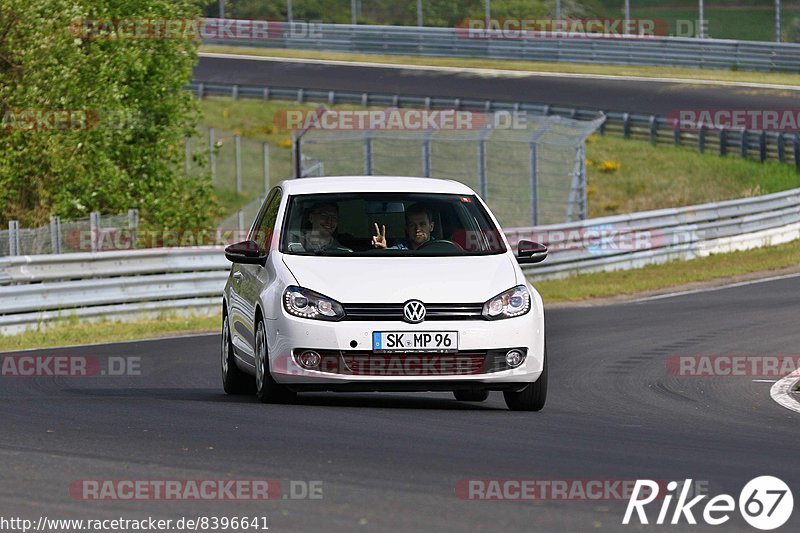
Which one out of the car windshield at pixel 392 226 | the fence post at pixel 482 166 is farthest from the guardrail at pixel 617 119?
the car windshield at pixel 392 226

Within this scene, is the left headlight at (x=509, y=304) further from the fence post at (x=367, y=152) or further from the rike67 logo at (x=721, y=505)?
the fence post at (x=367, y=152)

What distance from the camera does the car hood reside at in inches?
400

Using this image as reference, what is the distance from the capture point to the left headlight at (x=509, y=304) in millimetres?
10289

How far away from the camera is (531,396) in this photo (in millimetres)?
10680

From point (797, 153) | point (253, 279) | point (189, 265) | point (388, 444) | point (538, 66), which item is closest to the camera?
point (388, 444)

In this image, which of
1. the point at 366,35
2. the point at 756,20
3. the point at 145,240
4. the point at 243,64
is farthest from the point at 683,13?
the point at 145,240

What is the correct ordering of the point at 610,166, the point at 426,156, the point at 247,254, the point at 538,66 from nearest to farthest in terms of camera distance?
the point at 247,254
the point at 426,156
the point at 610,166
the point at 538,66

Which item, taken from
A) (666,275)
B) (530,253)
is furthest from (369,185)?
(666,275)

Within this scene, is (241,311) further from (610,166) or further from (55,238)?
(610,166)

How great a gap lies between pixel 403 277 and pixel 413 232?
914mm

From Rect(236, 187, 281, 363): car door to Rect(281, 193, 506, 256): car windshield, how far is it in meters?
0.24

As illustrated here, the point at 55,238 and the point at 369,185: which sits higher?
the point at 369,185

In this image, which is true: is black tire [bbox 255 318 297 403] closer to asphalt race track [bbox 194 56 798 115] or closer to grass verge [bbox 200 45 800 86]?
asphalt race track [bbox 194 56 798 115]

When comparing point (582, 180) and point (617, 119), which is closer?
point (582, 180)
